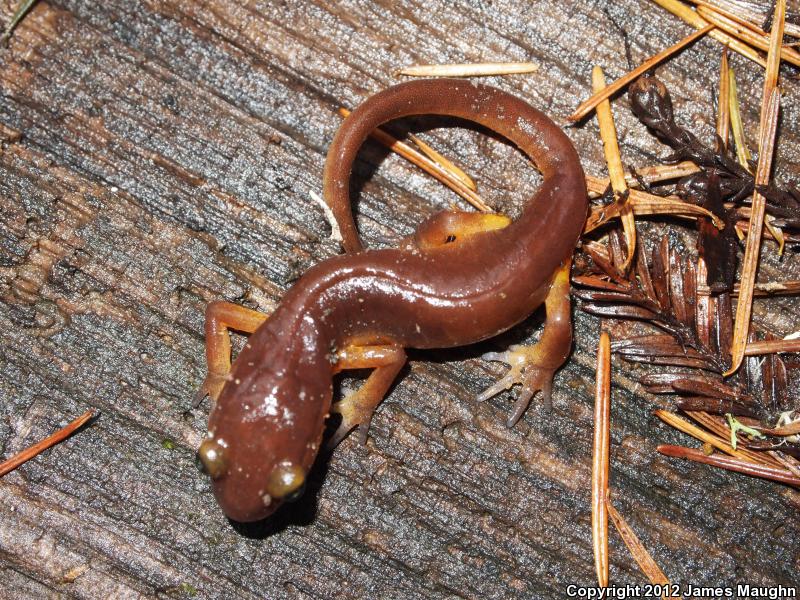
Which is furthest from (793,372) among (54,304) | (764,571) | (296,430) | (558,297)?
(54,304)

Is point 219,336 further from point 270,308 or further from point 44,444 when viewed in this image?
point 44,444

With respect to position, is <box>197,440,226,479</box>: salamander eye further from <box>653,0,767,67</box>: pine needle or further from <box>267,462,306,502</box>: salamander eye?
<box>653,0,767,67</box>: pine needle

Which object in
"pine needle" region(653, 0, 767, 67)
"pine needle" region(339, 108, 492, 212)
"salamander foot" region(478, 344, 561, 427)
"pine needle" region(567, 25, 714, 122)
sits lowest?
"salamander foot" region(478, 344, 561, 427)

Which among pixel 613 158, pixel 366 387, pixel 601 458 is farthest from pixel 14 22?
pixel 601 458

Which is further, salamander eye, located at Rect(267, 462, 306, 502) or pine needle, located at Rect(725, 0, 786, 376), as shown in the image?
pine needle, located at Rect(725, 0, 786, 376)

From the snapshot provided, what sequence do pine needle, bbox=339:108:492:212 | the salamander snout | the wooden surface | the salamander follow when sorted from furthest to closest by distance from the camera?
1. pine needle, bbox=339:108:492:212
2. the wooden surface
3. the salamander
4. the salamander snout

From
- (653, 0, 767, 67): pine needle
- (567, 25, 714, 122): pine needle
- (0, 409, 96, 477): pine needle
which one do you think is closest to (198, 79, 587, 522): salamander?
(567, 25, 714, 122): pine needle

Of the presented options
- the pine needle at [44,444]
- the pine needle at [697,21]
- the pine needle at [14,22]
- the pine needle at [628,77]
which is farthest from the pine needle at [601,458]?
the pine needle at [14,22]
